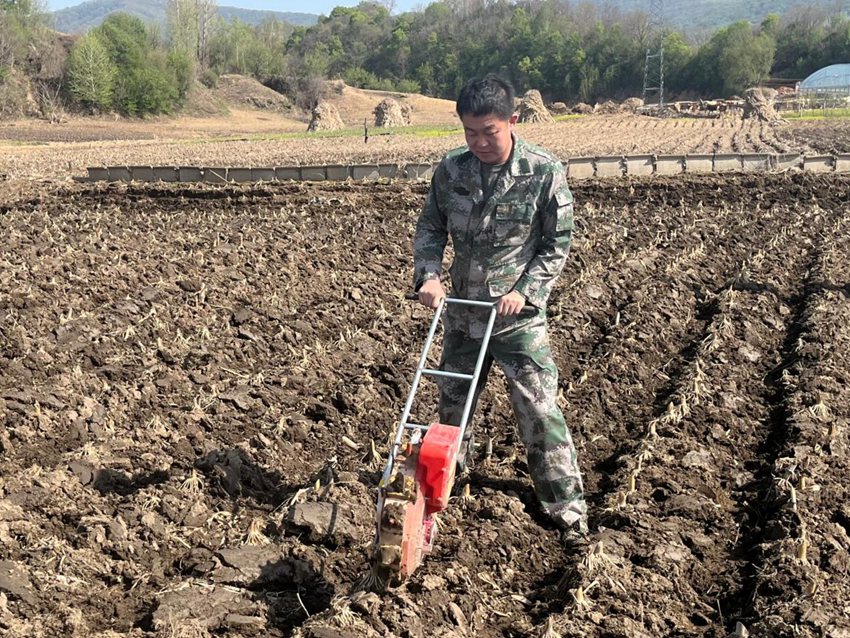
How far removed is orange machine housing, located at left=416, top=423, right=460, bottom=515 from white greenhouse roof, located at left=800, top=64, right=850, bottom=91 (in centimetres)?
7328

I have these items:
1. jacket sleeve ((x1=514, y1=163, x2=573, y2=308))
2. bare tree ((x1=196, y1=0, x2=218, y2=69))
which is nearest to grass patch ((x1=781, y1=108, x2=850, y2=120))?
jacket sleeve ((x1=514, y1=163, x2=573, y2=308))

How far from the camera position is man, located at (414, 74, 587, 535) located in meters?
4.26

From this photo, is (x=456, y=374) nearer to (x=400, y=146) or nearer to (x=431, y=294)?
(x=431, y=294)

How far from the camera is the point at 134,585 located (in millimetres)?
4152

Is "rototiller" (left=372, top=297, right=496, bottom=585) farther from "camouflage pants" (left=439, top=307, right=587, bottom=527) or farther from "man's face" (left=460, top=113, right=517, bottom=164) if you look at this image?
"man's face" (left=460, top=113, right=517, bottom=164)

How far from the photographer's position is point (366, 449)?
5688mm

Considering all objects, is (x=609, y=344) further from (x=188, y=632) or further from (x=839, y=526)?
(x=188, y=632)

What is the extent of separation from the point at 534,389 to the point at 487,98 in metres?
1.45

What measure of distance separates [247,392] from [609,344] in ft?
10.0

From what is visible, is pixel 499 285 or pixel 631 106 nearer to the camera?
pixel 499 285

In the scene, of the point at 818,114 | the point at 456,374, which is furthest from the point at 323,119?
the point at 456,374

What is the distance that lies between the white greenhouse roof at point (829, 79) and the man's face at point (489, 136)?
72435 millimetres

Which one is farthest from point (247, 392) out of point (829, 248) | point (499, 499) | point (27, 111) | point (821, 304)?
point (27, 111)

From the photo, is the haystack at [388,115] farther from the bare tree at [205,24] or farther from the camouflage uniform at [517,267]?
the camouflage uniform at [517,267]
